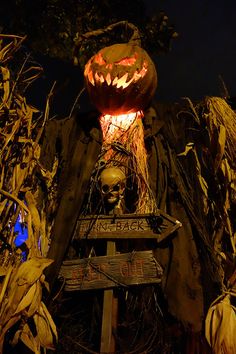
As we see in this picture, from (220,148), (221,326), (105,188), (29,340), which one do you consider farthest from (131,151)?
(29,340)

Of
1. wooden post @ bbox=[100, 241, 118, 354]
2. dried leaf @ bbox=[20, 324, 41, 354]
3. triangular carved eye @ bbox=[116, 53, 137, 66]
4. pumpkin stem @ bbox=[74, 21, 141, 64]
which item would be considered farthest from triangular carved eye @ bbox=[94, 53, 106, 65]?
dried leaf @ bbox=[20, 324, 41, 354]

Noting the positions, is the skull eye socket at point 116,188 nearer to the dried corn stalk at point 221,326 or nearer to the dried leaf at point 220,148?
the dried leaf at point 220,148

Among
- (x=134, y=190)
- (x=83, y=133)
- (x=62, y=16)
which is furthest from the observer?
(x=62, y=16)

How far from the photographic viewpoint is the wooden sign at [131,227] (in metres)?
3.07

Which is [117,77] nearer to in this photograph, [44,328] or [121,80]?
[121,80]

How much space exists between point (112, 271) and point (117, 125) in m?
1.36

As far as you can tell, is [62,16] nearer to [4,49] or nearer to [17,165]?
[4,49]

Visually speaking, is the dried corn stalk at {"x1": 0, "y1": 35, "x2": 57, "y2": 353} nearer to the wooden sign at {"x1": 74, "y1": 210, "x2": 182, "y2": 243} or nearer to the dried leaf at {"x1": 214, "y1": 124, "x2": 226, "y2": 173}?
the wooden sign at {"x1": 74, "y1": 210, "x2": 182, "y2": 243}

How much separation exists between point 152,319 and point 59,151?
185 cm

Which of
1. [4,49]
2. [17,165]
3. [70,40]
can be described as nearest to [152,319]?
[17,165]

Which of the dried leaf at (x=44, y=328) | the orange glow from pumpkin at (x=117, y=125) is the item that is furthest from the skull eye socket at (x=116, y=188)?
the dried leaf at (x=44, y=328)

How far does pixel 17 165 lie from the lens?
3.16 meters

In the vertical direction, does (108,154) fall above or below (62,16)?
below

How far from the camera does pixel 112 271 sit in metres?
3.01
